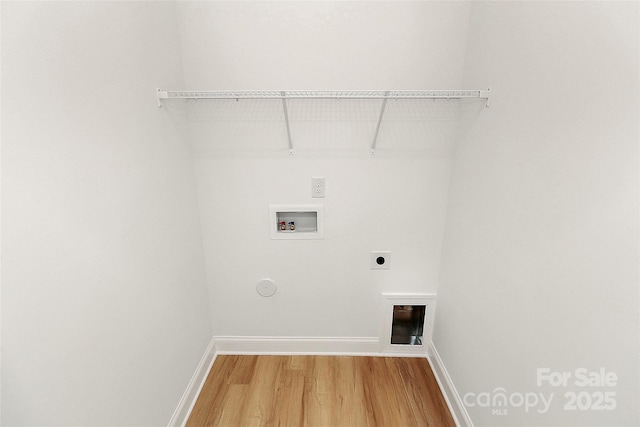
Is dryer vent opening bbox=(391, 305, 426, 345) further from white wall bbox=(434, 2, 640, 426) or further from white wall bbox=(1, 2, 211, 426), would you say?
white wall bbox=(1, 2, 211, 426)

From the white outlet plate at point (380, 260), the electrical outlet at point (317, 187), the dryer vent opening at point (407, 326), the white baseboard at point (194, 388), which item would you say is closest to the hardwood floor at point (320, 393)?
the white baseboard at point (194, 388)

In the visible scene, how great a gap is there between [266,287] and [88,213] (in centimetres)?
121

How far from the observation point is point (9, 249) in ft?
2.39

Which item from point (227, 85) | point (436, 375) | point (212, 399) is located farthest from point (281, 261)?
point (436, 375)

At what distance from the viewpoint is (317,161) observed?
1.71m

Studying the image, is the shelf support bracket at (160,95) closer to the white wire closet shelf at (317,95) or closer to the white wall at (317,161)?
the white wire closet shelf at (317,95)

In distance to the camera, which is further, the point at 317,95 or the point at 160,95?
the point at 317,95

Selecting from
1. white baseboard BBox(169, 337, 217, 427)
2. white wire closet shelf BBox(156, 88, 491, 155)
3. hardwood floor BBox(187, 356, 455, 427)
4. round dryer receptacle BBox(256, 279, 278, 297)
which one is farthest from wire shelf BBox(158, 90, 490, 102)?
hardwood floor BBox(187, 356, 455, 427)

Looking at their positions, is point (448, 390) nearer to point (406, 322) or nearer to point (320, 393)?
→ point (406, 322)

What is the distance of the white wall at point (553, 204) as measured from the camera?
2.61ft

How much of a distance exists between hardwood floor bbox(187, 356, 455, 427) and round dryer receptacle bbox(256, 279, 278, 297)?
53cm

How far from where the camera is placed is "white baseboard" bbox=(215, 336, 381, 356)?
2117 millimetres

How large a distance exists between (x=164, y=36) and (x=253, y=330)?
1883 millimetres

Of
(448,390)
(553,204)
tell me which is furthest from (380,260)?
(553,204)
